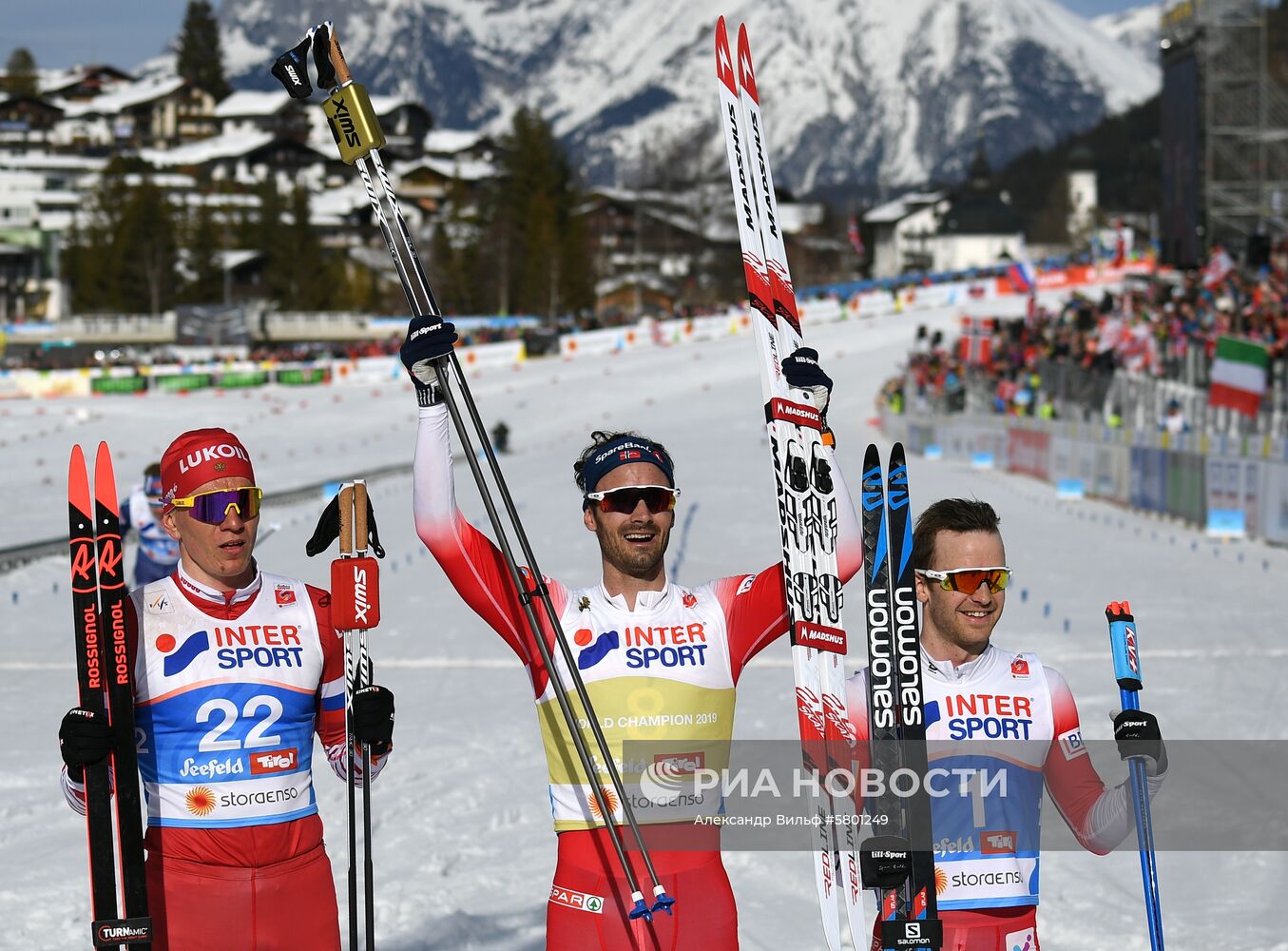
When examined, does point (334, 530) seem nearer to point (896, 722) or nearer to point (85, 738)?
point (85, 738)

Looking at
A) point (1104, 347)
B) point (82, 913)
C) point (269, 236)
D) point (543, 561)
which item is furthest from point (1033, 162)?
point (82, 913)

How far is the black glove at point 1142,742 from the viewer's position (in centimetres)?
398

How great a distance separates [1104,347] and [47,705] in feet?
68.8

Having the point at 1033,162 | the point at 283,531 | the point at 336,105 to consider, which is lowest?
the point at 283,531

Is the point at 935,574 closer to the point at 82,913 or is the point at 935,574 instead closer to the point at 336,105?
the point at 336,105

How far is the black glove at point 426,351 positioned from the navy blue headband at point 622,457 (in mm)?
474

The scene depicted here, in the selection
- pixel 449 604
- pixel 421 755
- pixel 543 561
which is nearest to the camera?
pixel 421 755

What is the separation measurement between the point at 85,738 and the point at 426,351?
1.35 meters

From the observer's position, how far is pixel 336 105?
5023 millimetres

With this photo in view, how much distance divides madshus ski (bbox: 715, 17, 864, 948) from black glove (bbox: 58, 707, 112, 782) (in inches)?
72.5

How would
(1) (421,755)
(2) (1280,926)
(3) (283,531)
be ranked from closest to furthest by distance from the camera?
1. (2) (1280,926)
2. (1) (421,755)
3. (3) (283,531)

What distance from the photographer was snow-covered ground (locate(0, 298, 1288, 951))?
6.79 m

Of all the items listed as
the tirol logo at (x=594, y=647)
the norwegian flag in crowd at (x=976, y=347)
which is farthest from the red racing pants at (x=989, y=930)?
the norwegian flag in crowd at (x=976, y=347)

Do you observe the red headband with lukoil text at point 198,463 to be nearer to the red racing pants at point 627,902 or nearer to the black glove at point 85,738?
the black glove at point 85,738
